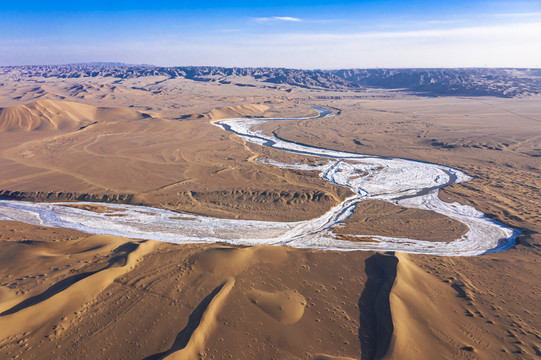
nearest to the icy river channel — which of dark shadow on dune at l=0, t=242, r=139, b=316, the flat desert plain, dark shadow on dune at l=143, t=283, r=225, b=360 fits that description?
the flat desert plain

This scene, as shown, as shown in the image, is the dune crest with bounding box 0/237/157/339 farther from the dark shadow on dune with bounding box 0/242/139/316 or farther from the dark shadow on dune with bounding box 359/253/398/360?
the dark shadow on dune with bounding box 359/253/398/360

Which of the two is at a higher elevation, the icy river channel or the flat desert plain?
the flat desert plain

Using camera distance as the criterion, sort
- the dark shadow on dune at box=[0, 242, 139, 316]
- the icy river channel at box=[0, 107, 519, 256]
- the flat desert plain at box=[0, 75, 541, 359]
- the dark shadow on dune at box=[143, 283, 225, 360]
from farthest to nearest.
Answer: the icy river channel at box=[0, 107, 519, 256]
the dark shadow on dune at box=[0, 242, 139, 316]
the flat desert plain at box=[0, 75, 541, 359]
the dark shadow on dune at box=[143, 283, 225, 360]

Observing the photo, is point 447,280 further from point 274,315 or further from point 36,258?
point 36,258

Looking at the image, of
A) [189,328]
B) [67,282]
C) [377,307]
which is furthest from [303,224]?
[67,282]

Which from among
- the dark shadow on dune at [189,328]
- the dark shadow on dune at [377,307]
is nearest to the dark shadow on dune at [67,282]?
the dark shadow on dune at [189,328]

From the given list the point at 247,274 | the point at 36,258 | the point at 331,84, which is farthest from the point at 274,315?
the point at 331,84
